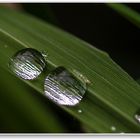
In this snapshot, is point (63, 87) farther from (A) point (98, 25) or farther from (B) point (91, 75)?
(A) point (98, 25)

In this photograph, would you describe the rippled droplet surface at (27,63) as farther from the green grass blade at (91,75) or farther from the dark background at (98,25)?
the dark background at (98,25)

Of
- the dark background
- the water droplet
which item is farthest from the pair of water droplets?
the dark background

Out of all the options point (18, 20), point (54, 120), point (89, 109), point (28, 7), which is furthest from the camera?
point (28, 7)

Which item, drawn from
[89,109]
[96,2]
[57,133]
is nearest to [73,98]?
[89,109]

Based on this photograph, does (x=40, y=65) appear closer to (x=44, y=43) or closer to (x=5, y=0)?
(x=44, y=43)

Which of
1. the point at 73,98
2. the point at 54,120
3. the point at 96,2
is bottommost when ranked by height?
the point at 54,120

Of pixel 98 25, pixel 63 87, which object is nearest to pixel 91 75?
pixel 63 87

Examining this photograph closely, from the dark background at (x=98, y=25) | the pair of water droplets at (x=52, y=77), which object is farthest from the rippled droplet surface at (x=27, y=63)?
the dark background at (x=98, y=25)
